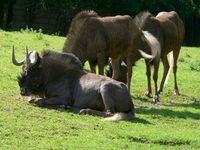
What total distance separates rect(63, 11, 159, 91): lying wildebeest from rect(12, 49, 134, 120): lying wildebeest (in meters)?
1.24

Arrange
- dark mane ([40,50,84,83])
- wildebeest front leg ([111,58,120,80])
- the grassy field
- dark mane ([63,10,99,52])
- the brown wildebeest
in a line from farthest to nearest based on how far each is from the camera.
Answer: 1. the brown wildebeest
2. wildebeest front leg ([111,58,120,80])
3. dark mane ([63,10,99,52])
4. dark mane ([40,50,84,83])
5. the grassy field

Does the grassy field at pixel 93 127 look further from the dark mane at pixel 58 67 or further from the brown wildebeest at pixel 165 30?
the brown wildebeest at pixel 165 30

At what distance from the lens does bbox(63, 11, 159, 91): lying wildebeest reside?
13367 millimetres

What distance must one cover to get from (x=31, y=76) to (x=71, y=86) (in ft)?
2.54

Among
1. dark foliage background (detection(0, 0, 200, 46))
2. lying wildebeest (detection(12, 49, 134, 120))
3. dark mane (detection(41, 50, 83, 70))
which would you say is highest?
dark mane (detection(41, 50, 83, 70))

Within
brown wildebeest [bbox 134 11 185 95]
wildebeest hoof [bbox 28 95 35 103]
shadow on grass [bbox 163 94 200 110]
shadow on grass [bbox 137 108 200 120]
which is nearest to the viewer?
wildebeest hoof [bbox 28 95 35 103]

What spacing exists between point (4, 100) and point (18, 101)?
0.86 ft

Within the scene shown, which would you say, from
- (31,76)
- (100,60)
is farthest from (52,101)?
(100,60)

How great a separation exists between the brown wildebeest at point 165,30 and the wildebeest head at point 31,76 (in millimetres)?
4305

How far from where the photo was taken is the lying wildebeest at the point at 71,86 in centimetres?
1109

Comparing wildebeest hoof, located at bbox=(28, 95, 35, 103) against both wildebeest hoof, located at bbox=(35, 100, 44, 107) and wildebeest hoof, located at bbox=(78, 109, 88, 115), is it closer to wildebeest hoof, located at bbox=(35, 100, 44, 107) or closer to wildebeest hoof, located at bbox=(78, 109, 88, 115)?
wildebeest hoof, located at bbox=(35, 100, 44, 107)

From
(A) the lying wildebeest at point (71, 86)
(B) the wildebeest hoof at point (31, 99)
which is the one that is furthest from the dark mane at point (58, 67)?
(B) the wildebeest hoof at point (31, 99)

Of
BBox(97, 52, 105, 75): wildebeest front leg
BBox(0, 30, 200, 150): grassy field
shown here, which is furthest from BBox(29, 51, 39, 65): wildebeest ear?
BBox(97, 52, 105, 75): wildebeest front leg

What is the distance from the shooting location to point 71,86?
11.8 meters
